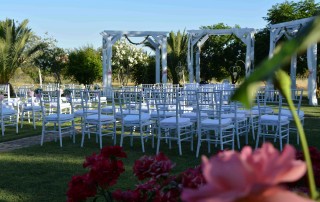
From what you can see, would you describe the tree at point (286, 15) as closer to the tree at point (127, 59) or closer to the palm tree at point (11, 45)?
the tree at point (127, 59)

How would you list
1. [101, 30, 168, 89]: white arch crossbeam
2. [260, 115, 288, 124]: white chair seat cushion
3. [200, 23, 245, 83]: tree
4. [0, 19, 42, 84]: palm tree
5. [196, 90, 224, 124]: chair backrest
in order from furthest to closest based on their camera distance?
[200, 23, 245, 83]: tree
[0, 19, 42, 84]: palm tree
[101, 30, 168, 89]: white arch crossbeam
[260, 115, 288, 124]: white chair seat cushion
[196, 90, 224, 124]: chair backrest

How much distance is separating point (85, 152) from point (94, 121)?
0.56 m

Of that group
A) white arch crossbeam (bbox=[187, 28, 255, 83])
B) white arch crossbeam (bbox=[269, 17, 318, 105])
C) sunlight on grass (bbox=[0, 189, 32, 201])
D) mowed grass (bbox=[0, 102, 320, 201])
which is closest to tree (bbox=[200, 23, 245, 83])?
→ white arch crossbeam (bbox=[187, 28, 255, 83])

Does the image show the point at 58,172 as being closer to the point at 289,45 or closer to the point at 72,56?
the point at 289,45

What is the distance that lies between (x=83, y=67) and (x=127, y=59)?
9.84 ft

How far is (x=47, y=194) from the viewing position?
12.0ft

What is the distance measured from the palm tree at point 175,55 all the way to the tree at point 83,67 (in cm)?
428

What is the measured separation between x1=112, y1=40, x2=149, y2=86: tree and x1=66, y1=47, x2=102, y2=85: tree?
168 centimetres

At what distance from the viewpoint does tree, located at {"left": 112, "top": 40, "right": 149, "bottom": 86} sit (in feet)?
77.2

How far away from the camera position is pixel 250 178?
0.39 metres

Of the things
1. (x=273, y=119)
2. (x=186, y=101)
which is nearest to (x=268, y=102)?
(x=186, y=101)

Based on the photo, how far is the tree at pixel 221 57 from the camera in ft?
76.7

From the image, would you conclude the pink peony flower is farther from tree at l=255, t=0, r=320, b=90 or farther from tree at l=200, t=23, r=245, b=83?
tree at l=200, t=23, r=245, b=83

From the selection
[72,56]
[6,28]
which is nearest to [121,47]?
[72,56]
